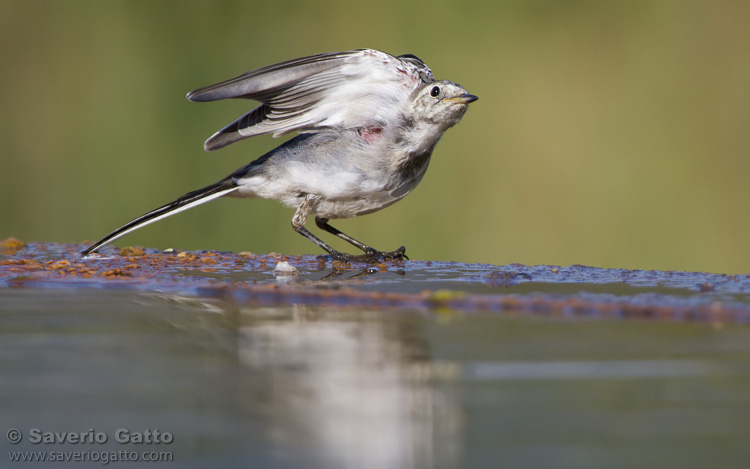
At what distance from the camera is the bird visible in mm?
4918

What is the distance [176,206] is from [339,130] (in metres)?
0.93

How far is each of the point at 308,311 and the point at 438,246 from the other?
4.23 m

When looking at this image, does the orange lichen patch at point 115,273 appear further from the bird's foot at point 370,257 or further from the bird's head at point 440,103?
the bird's head at point 440,103

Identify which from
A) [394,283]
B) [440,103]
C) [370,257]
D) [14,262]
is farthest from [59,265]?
[440,103]

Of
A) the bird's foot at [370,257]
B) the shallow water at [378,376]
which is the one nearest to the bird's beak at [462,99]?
the bird's foot at [370,257]

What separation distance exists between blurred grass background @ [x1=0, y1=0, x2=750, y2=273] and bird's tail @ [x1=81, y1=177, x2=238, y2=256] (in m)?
1.95

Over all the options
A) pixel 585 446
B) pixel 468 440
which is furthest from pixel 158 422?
pixel 585 446

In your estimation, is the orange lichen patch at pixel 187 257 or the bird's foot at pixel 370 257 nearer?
the orange lichen patch at pixel 187 257

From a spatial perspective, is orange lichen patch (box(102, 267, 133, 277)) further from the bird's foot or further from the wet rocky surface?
the bird's foot

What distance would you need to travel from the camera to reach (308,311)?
2877 mm

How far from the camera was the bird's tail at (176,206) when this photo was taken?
4.86 metres

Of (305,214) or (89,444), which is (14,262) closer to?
(305,214)

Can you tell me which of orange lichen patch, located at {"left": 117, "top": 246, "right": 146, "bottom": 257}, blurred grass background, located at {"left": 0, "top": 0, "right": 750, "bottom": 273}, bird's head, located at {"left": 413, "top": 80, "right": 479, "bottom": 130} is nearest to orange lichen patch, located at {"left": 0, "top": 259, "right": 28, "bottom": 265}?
orange lichen patch, located at {"left": 117, "top": 246, "right": 146, "bottom": 257}

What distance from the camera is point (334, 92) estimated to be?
5211 millimetres
